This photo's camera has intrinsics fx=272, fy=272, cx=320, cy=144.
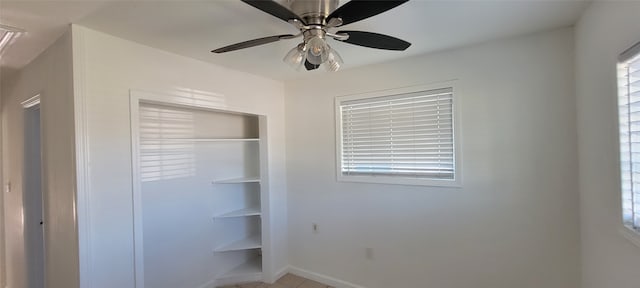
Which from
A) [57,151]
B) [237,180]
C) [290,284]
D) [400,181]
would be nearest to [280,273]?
[290,284]

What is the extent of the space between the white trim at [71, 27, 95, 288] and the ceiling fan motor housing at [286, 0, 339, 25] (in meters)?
1.47

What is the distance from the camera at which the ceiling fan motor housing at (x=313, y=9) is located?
4.42 ft

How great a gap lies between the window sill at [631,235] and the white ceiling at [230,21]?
1268 millimetres

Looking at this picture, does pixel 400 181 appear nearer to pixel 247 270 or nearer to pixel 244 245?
pixel 244 245

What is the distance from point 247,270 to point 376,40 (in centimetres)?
294

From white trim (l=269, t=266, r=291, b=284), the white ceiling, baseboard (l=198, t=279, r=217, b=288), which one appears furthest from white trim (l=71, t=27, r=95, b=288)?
white trim (l=269, t=266, r=291, b=284)

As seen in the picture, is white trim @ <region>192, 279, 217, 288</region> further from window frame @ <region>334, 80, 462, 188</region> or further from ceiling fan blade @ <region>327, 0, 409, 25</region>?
ceiling fan blade @ <region>327, 0, 409, 25</region>

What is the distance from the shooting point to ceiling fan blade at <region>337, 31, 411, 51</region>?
1.46 metres

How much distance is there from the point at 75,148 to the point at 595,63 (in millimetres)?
3205

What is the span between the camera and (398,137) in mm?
2676

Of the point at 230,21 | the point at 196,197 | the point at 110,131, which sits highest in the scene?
the point at 230,21

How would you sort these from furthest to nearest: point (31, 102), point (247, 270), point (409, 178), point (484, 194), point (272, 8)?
point (247, 270) < point (409, 178) < point (31, 102) < point (484, 194) < point (272, 8)

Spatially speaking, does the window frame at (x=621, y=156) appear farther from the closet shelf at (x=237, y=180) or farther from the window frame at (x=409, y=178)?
the closet shelf at (x=237, y=180)

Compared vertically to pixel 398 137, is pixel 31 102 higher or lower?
higher
